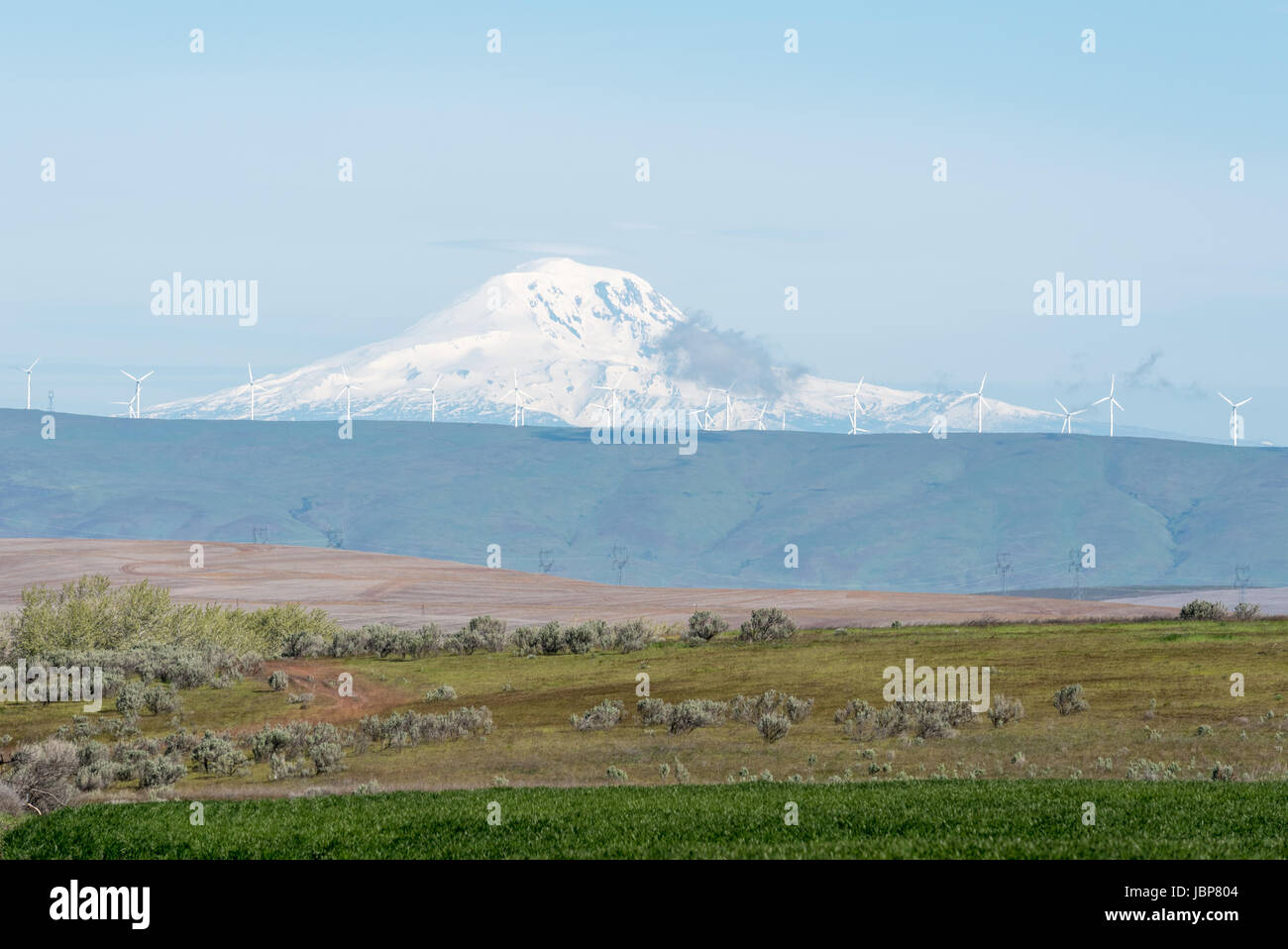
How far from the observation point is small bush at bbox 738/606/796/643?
7044 cm

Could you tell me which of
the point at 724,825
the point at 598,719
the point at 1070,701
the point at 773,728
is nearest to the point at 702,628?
the point at 598,719

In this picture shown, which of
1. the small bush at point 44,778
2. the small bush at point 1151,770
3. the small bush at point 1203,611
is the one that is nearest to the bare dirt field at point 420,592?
the small bush at point 1203,611

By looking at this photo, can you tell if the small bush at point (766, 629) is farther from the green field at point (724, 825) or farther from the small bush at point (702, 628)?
the green field at point (724, 825)

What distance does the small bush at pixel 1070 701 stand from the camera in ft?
141

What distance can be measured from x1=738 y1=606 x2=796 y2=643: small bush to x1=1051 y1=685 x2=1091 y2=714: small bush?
26378mm

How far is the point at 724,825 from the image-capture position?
21.1 m

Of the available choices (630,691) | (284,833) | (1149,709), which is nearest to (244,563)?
(630,691)

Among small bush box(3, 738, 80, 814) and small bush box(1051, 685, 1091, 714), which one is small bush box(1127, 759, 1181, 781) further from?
small bush box(3, 738, 80, 814)

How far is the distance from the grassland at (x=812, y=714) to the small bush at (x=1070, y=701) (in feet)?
1.46

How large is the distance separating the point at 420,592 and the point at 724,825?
130420 mm

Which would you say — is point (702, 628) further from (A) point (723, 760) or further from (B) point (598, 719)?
(A) point (723, 760)
